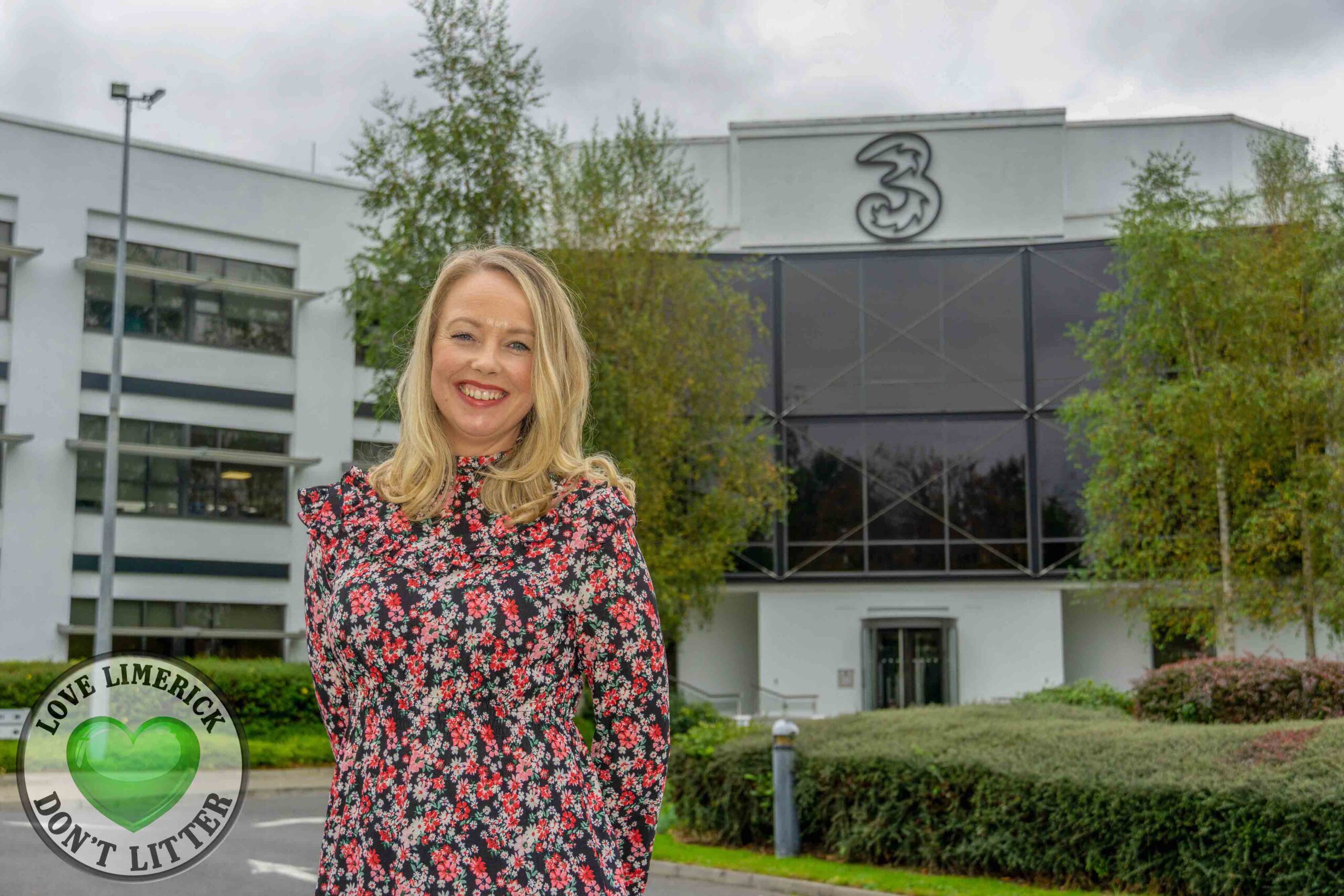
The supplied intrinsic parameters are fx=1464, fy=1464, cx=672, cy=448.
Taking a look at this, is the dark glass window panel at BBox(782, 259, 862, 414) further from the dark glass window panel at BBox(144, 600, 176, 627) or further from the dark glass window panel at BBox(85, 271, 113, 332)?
the dark glass window panel at BBox(85, 271, 113, 332)

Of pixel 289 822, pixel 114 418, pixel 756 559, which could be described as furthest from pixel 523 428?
pixel 756 559

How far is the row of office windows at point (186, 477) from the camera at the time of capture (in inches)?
1308

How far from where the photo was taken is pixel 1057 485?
37719 millimetres

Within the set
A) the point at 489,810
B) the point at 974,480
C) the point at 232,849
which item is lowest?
the point at 232,849

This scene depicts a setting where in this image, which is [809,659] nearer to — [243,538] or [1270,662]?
[243,538]

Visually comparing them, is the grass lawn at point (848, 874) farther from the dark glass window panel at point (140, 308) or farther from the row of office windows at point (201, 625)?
the dark glass window panel at point (140, 308)

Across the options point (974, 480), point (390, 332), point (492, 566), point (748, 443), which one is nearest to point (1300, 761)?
point (492, 566)

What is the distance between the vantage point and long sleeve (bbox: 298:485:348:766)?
8.59 ft

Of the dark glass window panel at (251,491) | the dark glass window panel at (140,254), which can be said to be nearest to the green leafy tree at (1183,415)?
the dark glass window panel at (251,491)

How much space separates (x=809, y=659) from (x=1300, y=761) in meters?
28.2

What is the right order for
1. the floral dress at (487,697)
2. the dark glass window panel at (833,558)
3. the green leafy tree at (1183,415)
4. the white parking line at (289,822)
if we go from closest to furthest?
the floral dress at (487,697), the white parking line at (289,822), the green leafy tree at (1183,415), the dark glass window panel at (833,558)

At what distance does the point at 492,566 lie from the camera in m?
2.57

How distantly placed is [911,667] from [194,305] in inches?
792

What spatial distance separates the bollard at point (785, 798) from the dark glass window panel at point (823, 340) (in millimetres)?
25951
